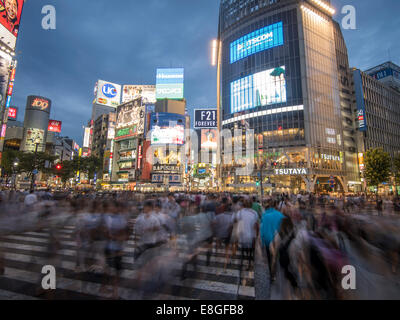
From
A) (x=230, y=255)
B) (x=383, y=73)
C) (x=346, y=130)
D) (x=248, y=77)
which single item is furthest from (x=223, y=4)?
(x=230, y=255)

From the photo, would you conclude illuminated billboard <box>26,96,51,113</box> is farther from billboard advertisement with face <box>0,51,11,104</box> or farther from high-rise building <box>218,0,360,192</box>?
high-rise building <box>218,0,360,192</box>

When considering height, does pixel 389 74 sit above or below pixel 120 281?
above

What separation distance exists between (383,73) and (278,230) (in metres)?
109

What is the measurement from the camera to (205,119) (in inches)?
1430

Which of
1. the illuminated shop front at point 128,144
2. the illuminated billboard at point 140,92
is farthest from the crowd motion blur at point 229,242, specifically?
the illuminated billboard at point 140,92

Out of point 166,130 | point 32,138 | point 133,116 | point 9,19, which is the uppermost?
point 9,19

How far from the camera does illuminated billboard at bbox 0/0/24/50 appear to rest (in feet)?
118

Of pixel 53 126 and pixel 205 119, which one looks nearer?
pixel 205 119

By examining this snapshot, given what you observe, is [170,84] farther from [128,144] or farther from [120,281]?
[120,281]

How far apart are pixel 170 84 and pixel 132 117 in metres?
17.8

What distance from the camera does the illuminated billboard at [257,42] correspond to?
5422 cm

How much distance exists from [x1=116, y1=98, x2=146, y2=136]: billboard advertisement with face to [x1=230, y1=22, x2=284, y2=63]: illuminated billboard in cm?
3066

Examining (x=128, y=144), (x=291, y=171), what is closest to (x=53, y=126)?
(x=128, y=144)

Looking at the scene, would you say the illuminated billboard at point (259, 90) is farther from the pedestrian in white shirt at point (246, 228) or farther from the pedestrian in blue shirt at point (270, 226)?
the pedestrian in blue shirt at point (270, 226)
